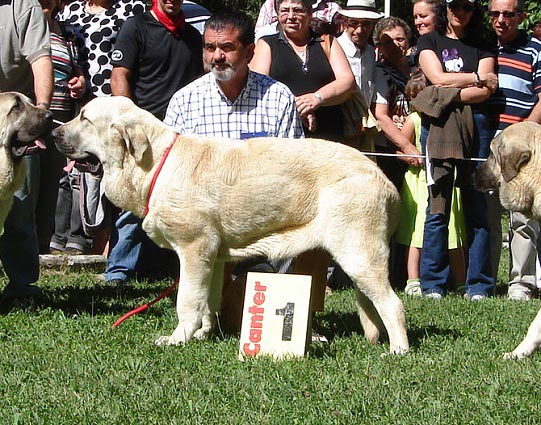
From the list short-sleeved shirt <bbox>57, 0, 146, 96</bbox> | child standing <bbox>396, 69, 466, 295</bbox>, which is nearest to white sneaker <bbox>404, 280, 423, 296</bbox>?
child standing <bbox>396, 69, 466, 295</bbox>

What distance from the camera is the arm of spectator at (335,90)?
8062 mm

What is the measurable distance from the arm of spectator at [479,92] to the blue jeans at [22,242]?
152 inches

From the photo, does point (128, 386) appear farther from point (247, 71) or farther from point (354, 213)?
point (247, 71)

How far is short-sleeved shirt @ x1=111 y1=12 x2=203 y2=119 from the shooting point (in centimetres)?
843

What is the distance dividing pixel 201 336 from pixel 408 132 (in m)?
3.96

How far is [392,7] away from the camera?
19938 mm

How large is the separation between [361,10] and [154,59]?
2.15 m

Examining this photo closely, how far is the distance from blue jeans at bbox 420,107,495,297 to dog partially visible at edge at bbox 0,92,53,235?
388cm

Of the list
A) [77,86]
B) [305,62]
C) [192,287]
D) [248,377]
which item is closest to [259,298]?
[192,287]

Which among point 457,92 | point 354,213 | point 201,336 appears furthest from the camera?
point 457,92

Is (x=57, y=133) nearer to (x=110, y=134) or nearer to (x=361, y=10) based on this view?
(x=110, y=134)

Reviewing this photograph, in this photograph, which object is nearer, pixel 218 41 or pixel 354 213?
pixel 354 213

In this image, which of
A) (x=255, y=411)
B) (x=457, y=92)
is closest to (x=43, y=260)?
(x=457, y=92)

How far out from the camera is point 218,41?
666 cm
